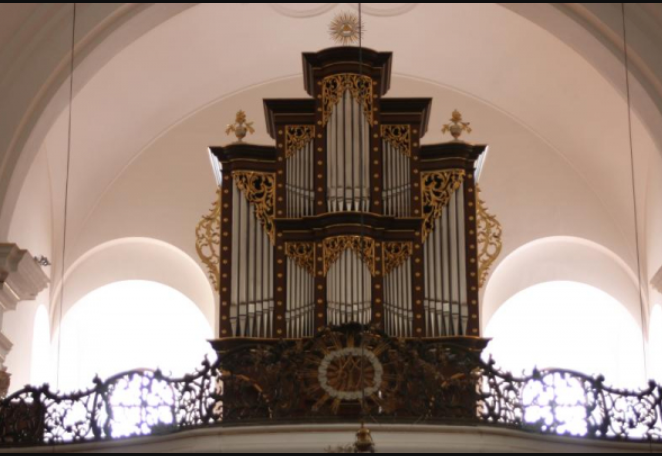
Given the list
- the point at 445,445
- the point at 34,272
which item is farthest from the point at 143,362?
the point at 445,445

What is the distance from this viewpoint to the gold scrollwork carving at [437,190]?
13.7m

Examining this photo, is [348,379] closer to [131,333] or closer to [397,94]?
[397,94]

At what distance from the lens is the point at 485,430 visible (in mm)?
11688

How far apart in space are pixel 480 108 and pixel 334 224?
5.33 meters

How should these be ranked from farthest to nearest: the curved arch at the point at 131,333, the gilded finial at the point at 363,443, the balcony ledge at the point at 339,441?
the curved arch at the point at 131,333, the balcony ledge at the point at 339,441, the gilded finial at the point at 363,443

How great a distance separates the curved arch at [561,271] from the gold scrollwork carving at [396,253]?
4.11 metres

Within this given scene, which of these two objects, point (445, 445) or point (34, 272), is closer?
point (445, 445)

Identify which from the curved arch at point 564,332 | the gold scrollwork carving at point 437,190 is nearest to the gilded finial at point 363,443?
the gold scrollwork carving at point 437,190

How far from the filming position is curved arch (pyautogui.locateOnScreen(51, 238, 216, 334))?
1756 cm

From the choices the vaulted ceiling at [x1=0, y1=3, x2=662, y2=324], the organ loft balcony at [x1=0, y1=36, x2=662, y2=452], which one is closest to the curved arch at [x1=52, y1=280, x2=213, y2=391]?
the vaulted ceiling at [x1=0, y1=3, x2=662, y2=324]

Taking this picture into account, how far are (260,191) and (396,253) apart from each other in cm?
139

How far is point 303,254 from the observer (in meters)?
13.4

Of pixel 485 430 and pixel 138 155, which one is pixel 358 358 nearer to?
pixel 485 430

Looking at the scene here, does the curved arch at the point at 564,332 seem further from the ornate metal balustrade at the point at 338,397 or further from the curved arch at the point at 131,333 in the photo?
the ornate metal balustrade at the point at 338,397
